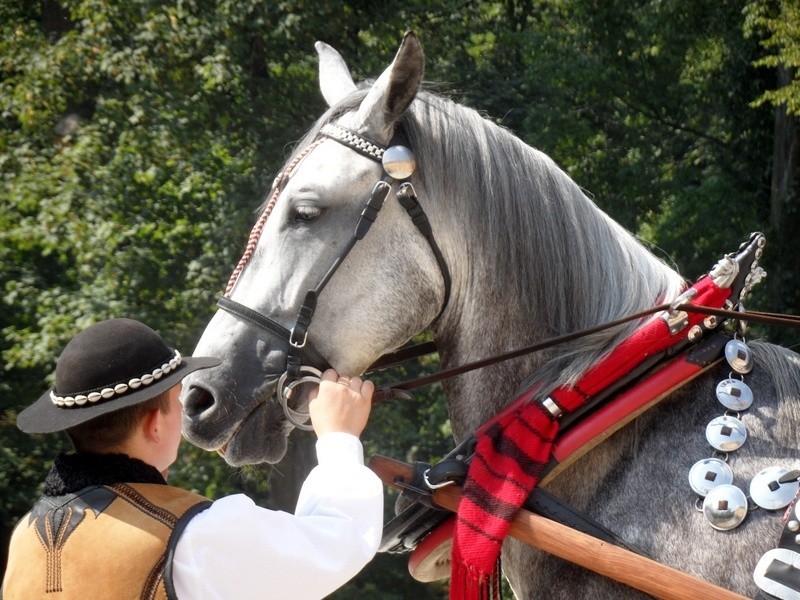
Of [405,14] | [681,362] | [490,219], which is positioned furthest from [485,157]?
[405,14]

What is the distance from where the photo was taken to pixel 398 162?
9.25 ft

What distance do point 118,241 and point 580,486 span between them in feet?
24.5

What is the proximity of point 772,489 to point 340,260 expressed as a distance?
1238 mm

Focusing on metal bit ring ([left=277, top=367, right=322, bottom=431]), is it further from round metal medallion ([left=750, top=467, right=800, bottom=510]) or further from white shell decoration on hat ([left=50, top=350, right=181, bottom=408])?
round metal medallion ([left=750, top=467, right=800, bottom=510])

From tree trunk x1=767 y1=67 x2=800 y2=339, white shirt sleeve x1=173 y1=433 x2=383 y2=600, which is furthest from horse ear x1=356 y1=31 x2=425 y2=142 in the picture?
tree trunk x1=767 y1=67 x2=800 y2=339

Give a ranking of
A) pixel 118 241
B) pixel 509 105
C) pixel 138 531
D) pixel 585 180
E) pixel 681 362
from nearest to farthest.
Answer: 1. pixel 138 531
2. pixel 681 362
3. pixel 118 241
4. pixel 509 105
5. pixel 585 180

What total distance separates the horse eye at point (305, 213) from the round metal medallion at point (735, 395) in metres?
1.16

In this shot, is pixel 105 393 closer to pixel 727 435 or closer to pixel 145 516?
pixel 145 516

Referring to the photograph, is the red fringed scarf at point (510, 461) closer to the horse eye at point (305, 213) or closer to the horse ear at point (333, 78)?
the horse eye at point (305, 213)

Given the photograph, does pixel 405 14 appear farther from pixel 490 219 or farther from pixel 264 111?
pixel 490 219

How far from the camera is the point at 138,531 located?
6.96 ft

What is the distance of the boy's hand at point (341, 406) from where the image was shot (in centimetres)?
258

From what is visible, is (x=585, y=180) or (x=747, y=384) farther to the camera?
(x=585, y=180)

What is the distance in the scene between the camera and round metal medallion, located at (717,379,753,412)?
259cm
